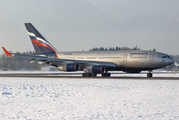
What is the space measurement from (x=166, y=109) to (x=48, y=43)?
34777mm

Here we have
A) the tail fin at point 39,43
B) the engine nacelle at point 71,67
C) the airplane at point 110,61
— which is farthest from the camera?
the tail fin at point 39,43

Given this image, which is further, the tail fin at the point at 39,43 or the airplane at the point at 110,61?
the tail fin at the point at 39,43

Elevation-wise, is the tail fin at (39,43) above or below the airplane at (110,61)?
above

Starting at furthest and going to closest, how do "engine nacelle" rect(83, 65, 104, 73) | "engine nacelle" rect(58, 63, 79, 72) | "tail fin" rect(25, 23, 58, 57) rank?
"tail fin" rect(25, 23, 58, 57) → "engine nacelle" rect(58, 63, 79, 72) → "engine nacelle" rect(83, 65, 104, 73)

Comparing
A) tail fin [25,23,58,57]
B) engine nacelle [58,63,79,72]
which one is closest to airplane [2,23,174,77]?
engine nacelle [58,63,79,72]

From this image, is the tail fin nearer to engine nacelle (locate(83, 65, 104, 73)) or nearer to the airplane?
the airplane

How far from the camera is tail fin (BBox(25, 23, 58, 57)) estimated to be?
43.1 meters

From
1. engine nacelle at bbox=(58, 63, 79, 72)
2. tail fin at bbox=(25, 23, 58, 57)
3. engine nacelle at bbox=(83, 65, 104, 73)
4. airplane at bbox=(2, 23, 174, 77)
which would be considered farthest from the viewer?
tail fin at bbox=(25, 23, 58, 57)

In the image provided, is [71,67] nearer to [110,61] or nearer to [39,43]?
[110,61]

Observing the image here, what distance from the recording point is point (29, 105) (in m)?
12.0

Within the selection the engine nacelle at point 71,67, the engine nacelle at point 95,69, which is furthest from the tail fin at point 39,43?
the engine nacelle at point 95,69

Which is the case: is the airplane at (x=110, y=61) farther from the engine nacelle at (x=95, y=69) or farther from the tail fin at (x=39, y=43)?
the tail fin at (x=39, y=43)

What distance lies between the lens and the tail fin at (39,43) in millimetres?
43125

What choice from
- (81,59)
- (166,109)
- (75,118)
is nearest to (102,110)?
(75,118)
